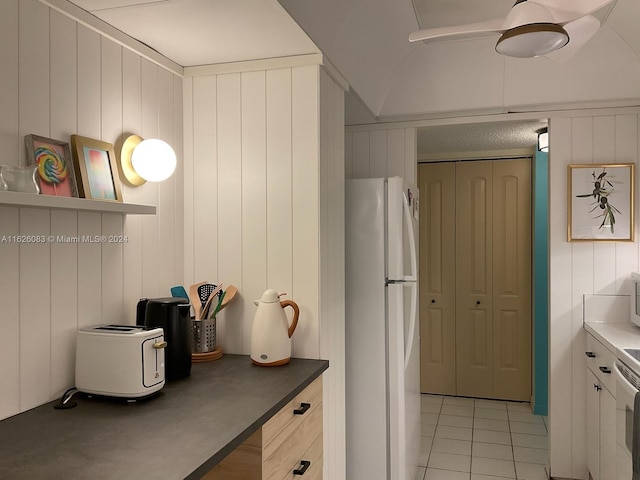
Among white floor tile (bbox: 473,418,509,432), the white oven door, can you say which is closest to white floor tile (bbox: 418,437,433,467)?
white floor tile (bbox: 473,418,509,432)

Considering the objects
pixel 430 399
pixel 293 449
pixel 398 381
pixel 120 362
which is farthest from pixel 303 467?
pixel 430 399

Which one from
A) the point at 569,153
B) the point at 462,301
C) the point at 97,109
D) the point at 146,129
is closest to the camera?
the point at 97,109

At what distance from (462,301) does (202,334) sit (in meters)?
3.37

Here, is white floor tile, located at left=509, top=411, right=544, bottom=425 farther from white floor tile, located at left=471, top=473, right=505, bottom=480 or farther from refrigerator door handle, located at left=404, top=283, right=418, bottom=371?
refrigerator door handle, located at left=404, top=283, right=418, bottom=371

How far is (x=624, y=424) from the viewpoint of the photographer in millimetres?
2328

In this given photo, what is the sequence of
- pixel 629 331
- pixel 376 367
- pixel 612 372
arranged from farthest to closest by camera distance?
pixel 629 331 → pixel 376 367 → pixel 612 372

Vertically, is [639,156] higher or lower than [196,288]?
higher

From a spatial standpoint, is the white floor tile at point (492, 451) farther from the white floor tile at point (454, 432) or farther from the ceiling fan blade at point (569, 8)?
the ceiling fan blade at point (569, 8)

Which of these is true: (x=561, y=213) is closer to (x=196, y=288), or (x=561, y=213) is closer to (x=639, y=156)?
(x=639, y=156)

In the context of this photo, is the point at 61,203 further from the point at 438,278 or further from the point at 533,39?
the point at 438,278

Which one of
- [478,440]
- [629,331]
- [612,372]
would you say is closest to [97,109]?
[612,372]

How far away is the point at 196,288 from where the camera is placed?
84.4 inches

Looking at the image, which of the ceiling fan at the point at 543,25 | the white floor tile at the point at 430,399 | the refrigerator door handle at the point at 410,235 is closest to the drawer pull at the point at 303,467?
the refrigerator door handle at the point at 410,235

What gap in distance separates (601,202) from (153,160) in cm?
255
